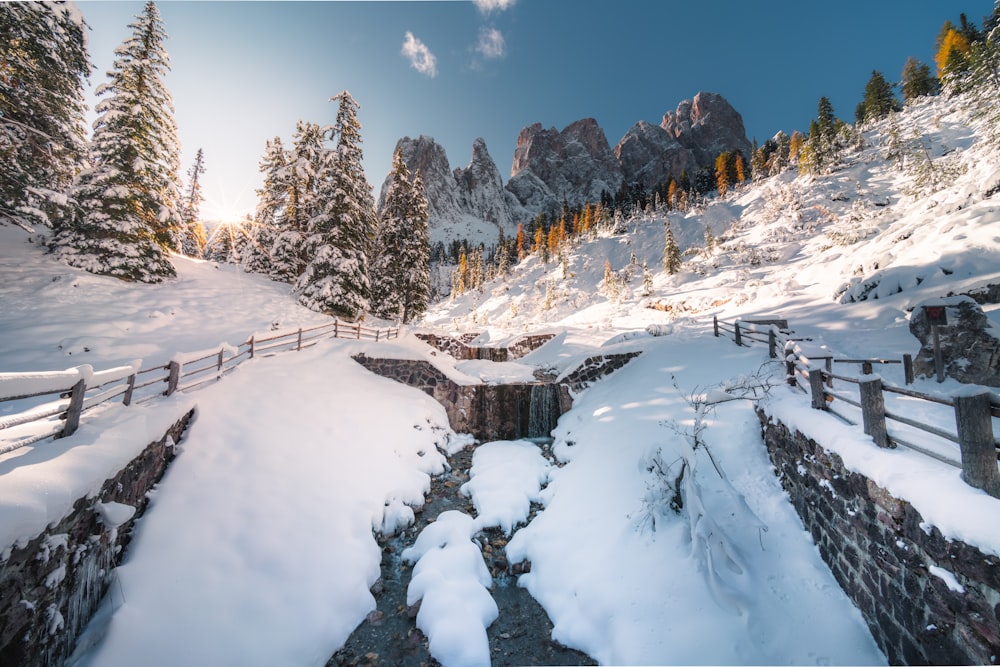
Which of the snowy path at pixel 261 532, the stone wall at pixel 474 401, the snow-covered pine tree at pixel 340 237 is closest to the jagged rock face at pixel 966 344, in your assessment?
the stone wall at pixel 474 401

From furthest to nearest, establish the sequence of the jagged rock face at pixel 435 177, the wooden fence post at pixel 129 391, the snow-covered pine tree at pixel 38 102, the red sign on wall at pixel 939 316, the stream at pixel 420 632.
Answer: the jagged rock face at pixel 435 177 → the snow-covered pine tree at pixel 38 102 → the red sign on wall at pixel 939 316 → the wooden fence post at pixel 129 391 → the stream at pixel 420 632

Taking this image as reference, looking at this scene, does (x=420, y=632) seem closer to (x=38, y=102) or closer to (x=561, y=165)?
(x=38, y=102)

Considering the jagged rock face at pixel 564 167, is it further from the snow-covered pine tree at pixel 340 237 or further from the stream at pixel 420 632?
the stream at pixel 420 632

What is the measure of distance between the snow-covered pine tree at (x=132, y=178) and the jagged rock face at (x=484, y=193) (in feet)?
362

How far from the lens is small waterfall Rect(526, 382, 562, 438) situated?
50.3 feet

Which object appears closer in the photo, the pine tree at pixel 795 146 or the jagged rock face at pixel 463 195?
the pine tree at pixel 795 146

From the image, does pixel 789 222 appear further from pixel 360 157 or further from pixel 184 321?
pixel 184 321

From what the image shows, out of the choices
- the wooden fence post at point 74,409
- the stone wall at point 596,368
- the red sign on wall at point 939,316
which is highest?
the red sign on wall at point 939,316

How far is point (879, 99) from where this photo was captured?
184 feet

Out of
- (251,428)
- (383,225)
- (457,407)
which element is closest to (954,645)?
(251,428)

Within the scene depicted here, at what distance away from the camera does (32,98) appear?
Answer: 447 inches

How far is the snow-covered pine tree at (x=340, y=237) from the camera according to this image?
66.4ft

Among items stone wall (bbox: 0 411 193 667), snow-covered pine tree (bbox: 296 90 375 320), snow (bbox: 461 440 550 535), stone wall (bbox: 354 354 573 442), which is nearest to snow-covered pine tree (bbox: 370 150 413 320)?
snow-covered pine tree (bbox: 296 90 375 320)

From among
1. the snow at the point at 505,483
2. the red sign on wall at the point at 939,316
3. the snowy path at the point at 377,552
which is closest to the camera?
the snowy path at the point at 377,552
